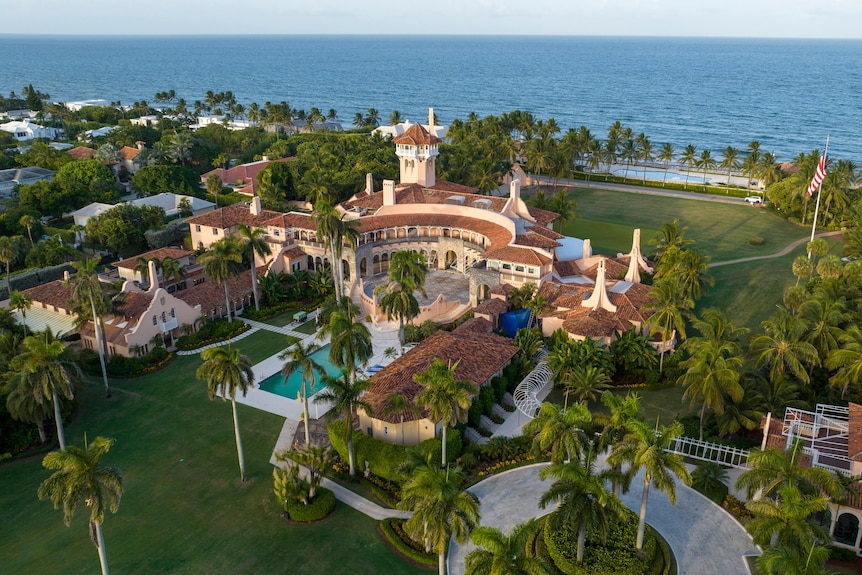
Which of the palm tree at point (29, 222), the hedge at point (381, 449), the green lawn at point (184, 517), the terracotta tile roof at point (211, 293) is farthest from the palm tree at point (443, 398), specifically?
the palm tree at point (29, 222)

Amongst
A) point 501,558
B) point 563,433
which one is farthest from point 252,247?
point 501,558

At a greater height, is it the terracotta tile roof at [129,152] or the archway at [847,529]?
the terracotta tile roof at [129,152]

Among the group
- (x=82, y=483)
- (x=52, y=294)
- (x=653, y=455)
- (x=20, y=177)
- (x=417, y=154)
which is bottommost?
(x=52, y=294)

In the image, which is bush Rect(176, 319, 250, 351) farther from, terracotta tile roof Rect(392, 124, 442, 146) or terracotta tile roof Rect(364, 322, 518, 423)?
terracotta tile roof Rect(392, 124, 442, 146)

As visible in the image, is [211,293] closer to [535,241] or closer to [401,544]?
[535,241]

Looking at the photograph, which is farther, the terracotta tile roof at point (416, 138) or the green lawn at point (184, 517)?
the terracotta tile roof at point (416, 138)

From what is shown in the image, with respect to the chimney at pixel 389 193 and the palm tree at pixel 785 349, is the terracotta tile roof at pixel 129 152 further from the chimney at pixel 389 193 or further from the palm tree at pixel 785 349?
the palm tree at pixel 785 349
